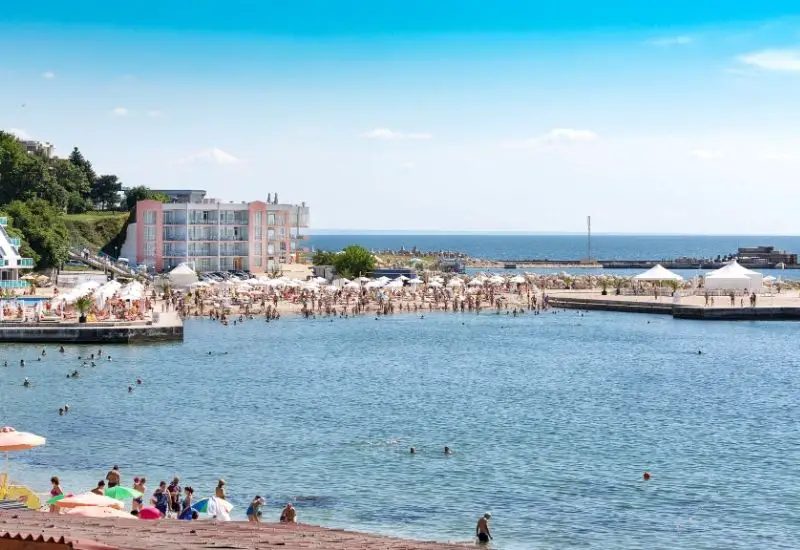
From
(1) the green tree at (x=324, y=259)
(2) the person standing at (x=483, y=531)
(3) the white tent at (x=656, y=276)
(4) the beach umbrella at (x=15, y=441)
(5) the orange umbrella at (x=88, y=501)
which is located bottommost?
(2) the person standing at (x=483, y=531)

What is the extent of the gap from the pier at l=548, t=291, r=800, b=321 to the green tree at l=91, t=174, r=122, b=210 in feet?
230

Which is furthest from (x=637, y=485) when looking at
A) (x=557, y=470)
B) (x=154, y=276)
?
(x=154, y=276)

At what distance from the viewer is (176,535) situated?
50.6ft

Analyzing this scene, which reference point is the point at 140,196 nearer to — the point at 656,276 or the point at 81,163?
the point at 81,163

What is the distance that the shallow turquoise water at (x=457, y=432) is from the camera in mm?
28531

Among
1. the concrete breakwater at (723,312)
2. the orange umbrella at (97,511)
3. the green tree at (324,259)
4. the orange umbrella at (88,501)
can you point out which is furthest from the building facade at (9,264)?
the orange umbrella at (97,511)

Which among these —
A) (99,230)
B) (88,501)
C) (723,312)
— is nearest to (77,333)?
(88,501)

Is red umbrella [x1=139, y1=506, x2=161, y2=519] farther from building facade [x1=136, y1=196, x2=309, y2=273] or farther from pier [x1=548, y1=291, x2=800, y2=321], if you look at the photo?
building facade [x1=136, y1=196, x2=309, y2=273]

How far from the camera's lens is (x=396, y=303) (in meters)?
97.2

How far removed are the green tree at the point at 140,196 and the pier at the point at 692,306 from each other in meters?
54.7

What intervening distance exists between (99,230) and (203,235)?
18.9 m

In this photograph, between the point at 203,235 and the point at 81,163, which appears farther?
the point at 81,163

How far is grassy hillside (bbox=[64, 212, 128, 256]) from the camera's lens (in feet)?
421

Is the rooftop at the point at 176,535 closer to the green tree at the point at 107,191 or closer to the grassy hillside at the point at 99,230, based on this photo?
the grassy hillside at the point at 99,230
